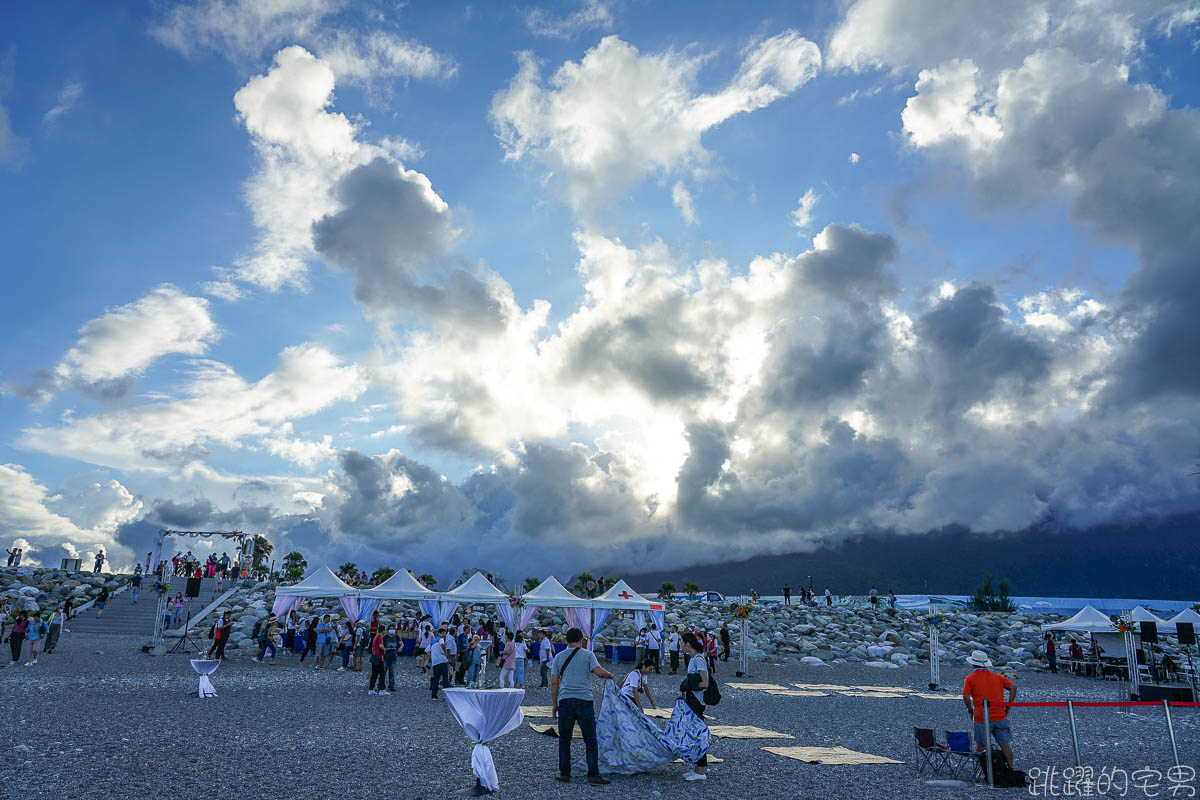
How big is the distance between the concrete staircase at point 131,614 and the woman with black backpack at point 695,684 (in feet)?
104

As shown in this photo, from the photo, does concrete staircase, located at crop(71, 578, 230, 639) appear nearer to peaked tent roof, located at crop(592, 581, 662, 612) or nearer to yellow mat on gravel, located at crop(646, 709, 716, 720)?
peaked tent roof, located at crop(592, 581, 662, 612)

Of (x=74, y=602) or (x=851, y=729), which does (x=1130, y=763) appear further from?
(x=74, y=602)

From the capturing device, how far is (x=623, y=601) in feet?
96.2

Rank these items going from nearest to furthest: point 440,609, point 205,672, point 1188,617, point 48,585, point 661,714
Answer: point 661,714 < point 205,672 < point 440,609 < point 1188,617 < point 48,585

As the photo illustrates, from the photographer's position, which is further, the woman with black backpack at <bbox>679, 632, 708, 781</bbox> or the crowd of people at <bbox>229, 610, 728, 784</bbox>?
the woman with black backpack at <bbox>679, 632, 708, 781</bbox>

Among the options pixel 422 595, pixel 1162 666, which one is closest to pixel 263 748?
pixel 422 595

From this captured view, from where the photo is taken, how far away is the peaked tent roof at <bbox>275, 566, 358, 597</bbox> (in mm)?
28078

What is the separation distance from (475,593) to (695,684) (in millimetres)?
20893

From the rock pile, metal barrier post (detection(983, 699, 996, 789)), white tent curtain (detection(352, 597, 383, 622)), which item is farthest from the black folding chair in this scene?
the rock pile

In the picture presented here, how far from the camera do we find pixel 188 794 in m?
7.95

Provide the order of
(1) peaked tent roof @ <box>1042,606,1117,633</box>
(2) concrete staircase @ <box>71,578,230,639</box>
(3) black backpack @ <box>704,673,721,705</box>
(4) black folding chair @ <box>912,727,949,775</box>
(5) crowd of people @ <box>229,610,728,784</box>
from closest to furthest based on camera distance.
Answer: (5) crowd of people @ <box>229,610,728,784</box>
(3) black backpack @ <box>704,673,721,705</box>
(4) black folding chair @ <box>912,727,949,775</box>
(1) peaked tent roof @ <box>1042,606,1117,633</box>
(2) concrete staircase @ <box>71,578,230,639</box>

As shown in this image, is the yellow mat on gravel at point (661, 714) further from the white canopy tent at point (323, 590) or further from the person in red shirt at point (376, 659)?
the white canopy tent at point (323, 590)

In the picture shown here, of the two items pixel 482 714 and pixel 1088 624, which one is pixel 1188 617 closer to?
pixel 1088 624

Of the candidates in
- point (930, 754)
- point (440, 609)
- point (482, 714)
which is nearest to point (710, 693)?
point (482, 714)
